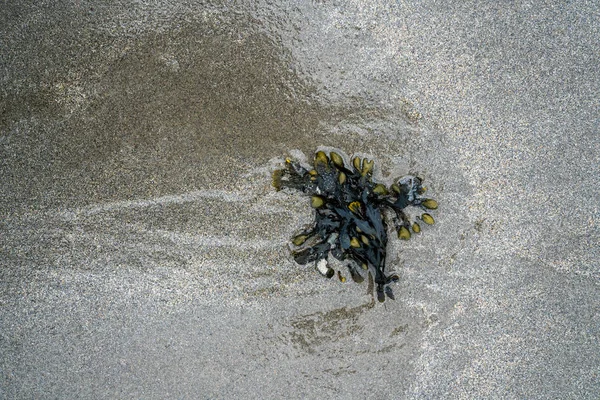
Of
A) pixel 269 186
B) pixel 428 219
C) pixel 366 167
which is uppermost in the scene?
pixel 366 167

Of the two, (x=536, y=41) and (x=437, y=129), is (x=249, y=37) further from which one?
(x=536, y=41)

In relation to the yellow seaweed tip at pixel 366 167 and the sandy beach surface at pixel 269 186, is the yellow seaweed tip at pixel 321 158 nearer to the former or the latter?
the sandy beach surface at pixel 269 186

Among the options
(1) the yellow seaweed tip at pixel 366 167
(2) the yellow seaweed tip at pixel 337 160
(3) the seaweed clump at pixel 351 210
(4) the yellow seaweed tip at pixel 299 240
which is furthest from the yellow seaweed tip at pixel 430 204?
(4) the yellow seaweed tip at pixel 299 240

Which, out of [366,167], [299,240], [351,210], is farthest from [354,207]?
[299,240]

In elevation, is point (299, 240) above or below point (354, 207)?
below

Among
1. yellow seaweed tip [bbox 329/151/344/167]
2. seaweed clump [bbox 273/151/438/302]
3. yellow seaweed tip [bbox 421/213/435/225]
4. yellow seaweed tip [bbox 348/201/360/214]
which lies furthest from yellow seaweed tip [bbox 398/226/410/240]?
yellow seaweed tip [bbox 329/151/344/167]

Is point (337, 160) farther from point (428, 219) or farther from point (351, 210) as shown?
point (428, 219)
